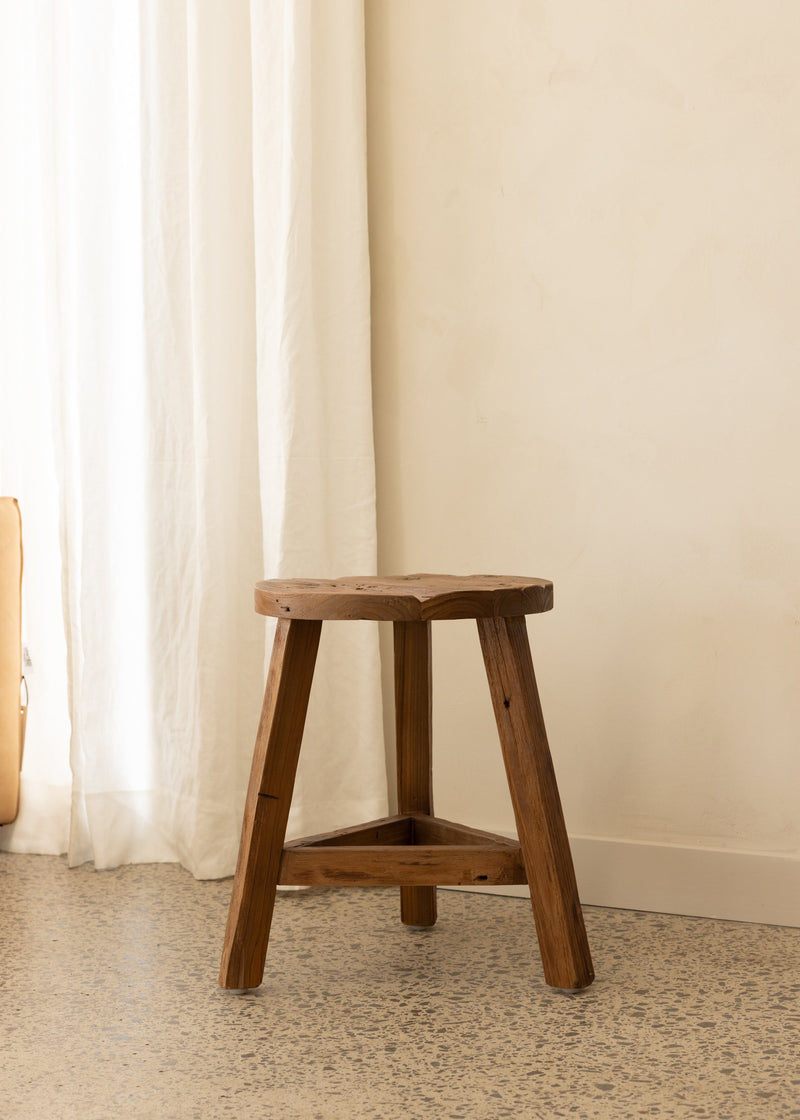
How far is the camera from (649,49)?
54.9 inches

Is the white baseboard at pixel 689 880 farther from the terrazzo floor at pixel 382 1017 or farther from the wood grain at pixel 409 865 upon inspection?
the wood grain at pixel 409 865

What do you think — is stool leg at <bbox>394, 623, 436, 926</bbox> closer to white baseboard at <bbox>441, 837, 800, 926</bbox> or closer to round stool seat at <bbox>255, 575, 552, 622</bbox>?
round stool seat at <bbox>255, 575, 552, 622</bbox>

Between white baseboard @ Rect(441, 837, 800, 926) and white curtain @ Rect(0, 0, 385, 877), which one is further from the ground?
white curtain @ Rect(0, 0, 385, 877)

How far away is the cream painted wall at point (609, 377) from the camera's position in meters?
1.36

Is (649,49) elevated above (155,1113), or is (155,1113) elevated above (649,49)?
(649,49)

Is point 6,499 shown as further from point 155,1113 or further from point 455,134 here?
point 155,1113

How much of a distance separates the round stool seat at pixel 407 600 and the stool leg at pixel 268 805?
0.03 meters

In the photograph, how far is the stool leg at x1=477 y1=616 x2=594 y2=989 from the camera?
1158mm

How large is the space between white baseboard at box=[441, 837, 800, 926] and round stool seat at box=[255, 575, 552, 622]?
1.41 ft

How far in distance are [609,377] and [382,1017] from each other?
795mm

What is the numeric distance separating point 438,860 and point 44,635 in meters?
0.87

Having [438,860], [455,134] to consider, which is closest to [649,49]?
[455,134]

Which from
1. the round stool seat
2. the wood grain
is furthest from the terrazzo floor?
the round stool seat

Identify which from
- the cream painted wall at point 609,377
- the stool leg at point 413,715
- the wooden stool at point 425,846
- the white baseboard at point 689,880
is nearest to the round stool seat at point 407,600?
the wooden stool at point 425,846
